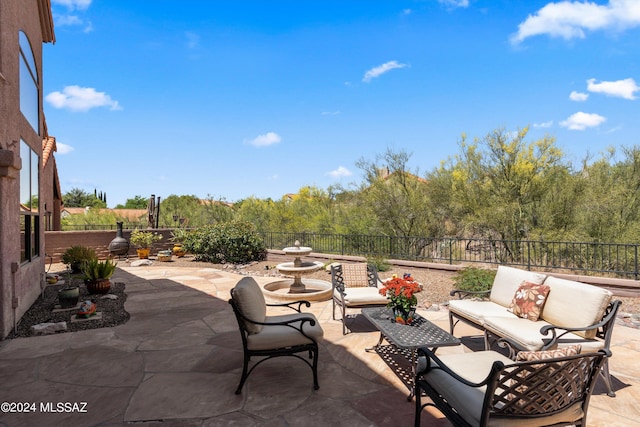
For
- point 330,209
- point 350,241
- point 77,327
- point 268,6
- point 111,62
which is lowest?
point 77,327

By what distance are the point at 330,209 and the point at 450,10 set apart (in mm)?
10697

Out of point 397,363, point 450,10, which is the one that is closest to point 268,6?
point 450,10

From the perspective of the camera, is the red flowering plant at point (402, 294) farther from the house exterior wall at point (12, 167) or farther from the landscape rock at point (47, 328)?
the house exterior wall at point (12, 167)

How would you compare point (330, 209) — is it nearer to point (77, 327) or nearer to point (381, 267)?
point (381, 267)

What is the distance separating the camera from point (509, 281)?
459cm

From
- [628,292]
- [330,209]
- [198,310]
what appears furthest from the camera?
[330,209]

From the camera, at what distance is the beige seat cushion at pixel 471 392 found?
2.03m

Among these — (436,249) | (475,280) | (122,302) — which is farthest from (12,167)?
(436,249)

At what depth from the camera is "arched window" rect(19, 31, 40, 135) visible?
20.6ft

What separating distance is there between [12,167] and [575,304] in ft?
24.0

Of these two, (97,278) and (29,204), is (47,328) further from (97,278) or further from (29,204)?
(29,204)

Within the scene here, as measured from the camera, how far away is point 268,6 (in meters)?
10.1

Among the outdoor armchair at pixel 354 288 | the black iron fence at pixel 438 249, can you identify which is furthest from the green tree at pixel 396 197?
the outdoor armchair at pixel 354 288

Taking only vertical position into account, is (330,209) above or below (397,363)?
above
